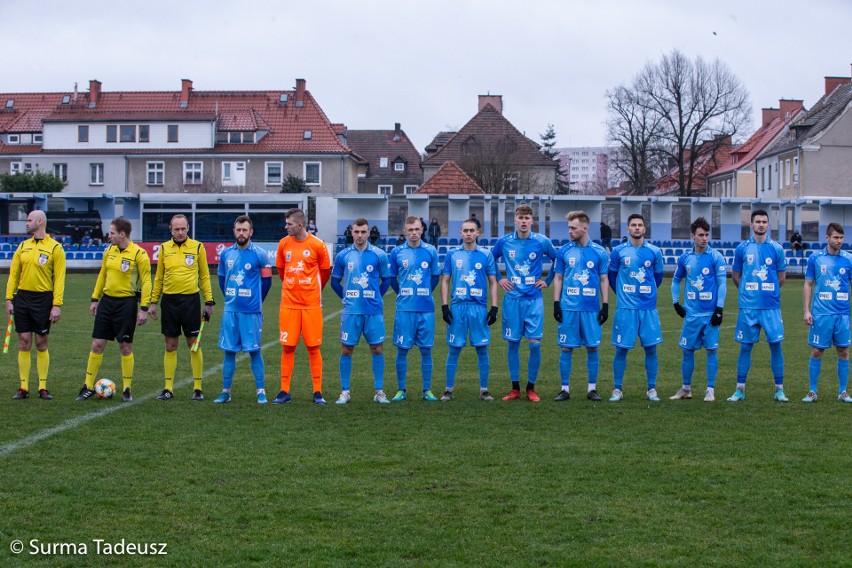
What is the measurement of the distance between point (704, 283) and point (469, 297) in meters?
2.52

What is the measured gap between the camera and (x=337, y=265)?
10781 mm

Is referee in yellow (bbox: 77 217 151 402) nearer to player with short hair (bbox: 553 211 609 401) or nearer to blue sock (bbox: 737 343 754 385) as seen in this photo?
player with short hair (bbox: 553 211 609 401)

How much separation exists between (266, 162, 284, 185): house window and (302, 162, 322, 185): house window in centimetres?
148

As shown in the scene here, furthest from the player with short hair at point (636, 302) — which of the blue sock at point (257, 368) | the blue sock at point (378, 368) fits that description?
the blue sock at point (257, 368)

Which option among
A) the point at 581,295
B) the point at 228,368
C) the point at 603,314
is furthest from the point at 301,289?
the point at 603,314

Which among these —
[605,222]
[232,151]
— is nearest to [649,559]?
[605,222]

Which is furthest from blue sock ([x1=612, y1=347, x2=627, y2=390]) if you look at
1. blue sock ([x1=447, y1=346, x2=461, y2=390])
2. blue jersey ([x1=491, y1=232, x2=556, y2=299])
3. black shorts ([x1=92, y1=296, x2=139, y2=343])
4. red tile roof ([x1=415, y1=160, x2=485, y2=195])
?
red tile roof ([x1=415, y1=160, x2=485, y2=195])

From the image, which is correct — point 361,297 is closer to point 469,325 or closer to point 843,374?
point 469,325

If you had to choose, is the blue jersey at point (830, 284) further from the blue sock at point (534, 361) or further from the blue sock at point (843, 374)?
the blue sock at point (534, 361)

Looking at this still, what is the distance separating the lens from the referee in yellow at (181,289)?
1055 centimetres

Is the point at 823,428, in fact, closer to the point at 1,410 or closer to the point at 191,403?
the point at 191,403

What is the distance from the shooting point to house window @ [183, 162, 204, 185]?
64.1 metres

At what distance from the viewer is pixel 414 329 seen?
10.8 m

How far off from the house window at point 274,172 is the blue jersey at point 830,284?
55732 mm
